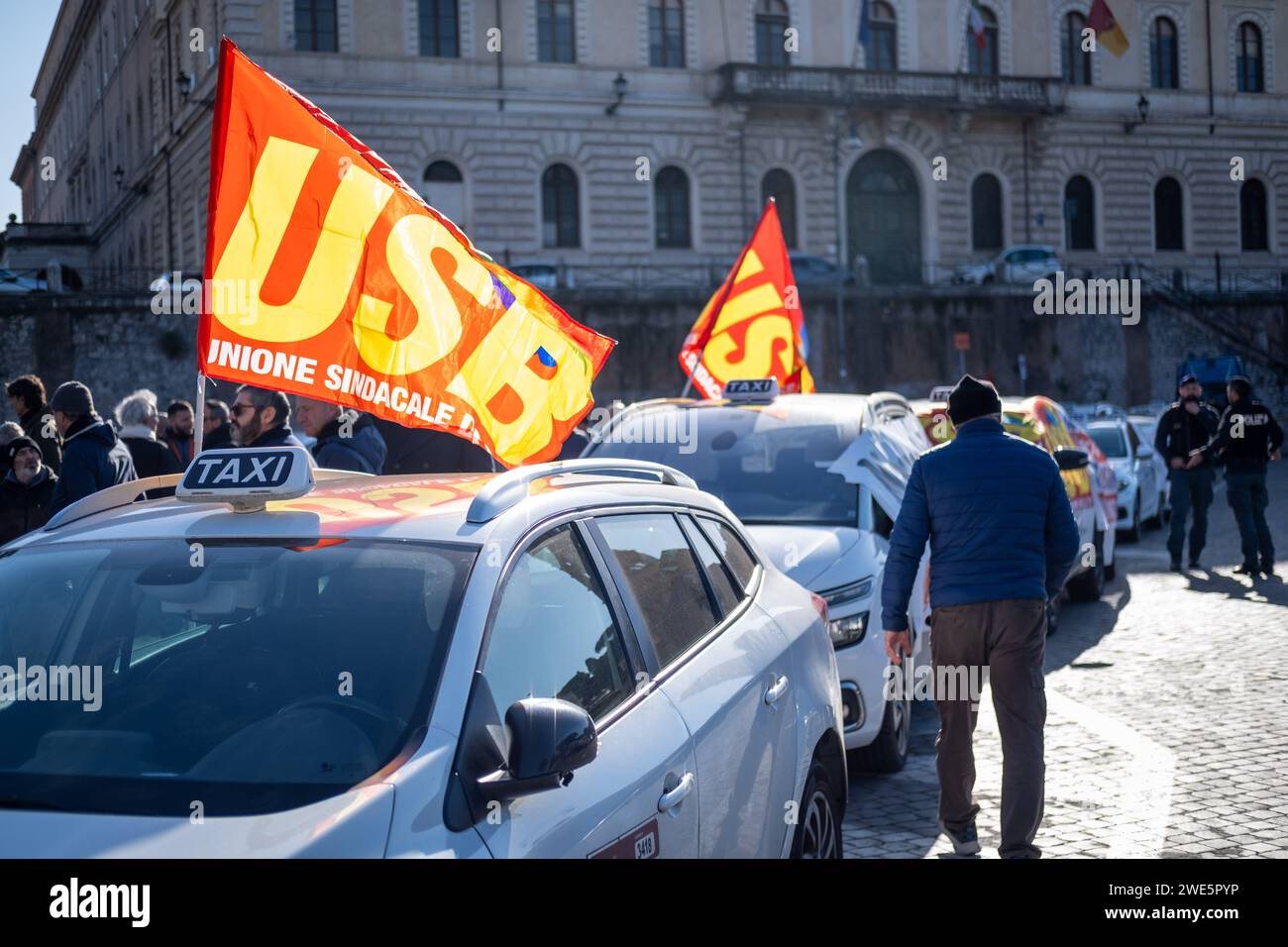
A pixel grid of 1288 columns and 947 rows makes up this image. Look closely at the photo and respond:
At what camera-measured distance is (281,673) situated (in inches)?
126

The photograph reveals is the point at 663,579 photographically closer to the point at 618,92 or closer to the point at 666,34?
the point at 618,92

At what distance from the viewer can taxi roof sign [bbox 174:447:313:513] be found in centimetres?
358

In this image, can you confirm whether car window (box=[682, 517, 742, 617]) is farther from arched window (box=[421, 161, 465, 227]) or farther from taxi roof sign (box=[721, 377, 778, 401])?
arched window (box=[421, 161, 465, 227])

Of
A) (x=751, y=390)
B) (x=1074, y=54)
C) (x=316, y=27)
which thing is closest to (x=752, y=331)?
(x=751, y=390)

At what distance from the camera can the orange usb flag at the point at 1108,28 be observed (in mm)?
44125

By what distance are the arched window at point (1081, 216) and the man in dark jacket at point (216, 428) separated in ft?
145

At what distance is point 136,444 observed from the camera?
9758 mm

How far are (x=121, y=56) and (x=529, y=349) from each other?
56.5 m

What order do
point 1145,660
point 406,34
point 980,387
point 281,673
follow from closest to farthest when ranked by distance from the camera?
point 281,673 < point 980,387 < point 1145,660 < point 406,34

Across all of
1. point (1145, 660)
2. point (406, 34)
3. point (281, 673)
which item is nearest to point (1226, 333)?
point (406, 34)

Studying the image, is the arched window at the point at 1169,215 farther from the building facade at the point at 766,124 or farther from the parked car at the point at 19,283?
the parked car at the point at 19,283

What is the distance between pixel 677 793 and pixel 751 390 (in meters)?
5.86

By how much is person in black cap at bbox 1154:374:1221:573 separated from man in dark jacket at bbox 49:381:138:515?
1067 cm
